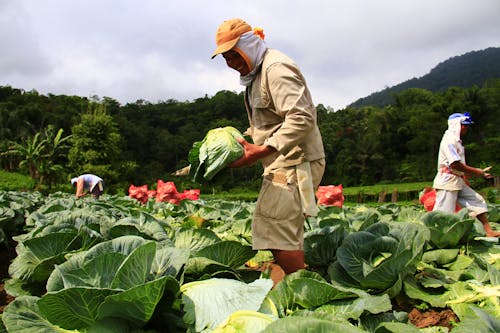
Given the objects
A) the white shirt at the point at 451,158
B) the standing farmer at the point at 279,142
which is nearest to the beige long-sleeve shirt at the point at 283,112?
the standing farmer at the point at 279,142

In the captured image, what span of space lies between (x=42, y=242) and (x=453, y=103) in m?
47.3

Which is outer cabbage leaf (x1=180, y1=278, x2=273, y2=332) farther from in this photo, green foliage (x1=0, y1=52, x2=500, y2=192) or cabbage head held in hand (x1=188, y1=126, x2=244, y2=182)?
green foliage (x1=0, y1=52, x2=500, y2=192)

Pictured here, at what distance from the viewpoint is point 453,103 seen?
43.3 meters

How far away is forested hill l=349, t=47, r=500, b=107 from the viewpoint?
134 meters

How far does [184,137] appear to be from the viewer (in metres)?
57.7

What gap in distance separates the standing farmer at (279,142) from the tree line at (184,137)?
26337mm

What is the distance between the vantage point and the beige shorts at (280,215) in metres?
2.66

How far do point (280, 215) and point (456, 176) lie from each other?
369 centimetres

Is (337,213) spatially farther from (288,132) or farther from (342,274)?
(288,132)

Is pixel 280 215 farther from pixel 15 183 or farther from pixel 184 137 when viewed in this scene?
pixel 184 137

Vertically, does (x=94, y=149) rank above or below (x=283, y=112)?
above

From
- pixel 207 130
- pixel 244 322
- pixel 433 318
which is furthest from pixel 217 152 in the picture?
pixel 207 130

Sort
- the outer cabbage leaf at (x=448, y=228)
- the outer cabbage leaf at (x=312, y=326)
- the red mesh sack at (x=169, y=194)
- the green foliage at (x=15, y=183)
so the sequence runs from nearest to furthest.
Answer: the outer cabbage leaf at (x=312, y=326) < the outer cabbage leaf at (x=448, y=228) < the red mesh sack at (x=169, y=194) < the green foliage at (x=15, y=183)

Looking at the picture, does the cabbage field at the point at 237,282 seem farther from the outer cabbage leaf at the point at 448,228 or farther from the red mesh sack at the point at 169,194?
the red mesh sack at the point at 169,194
